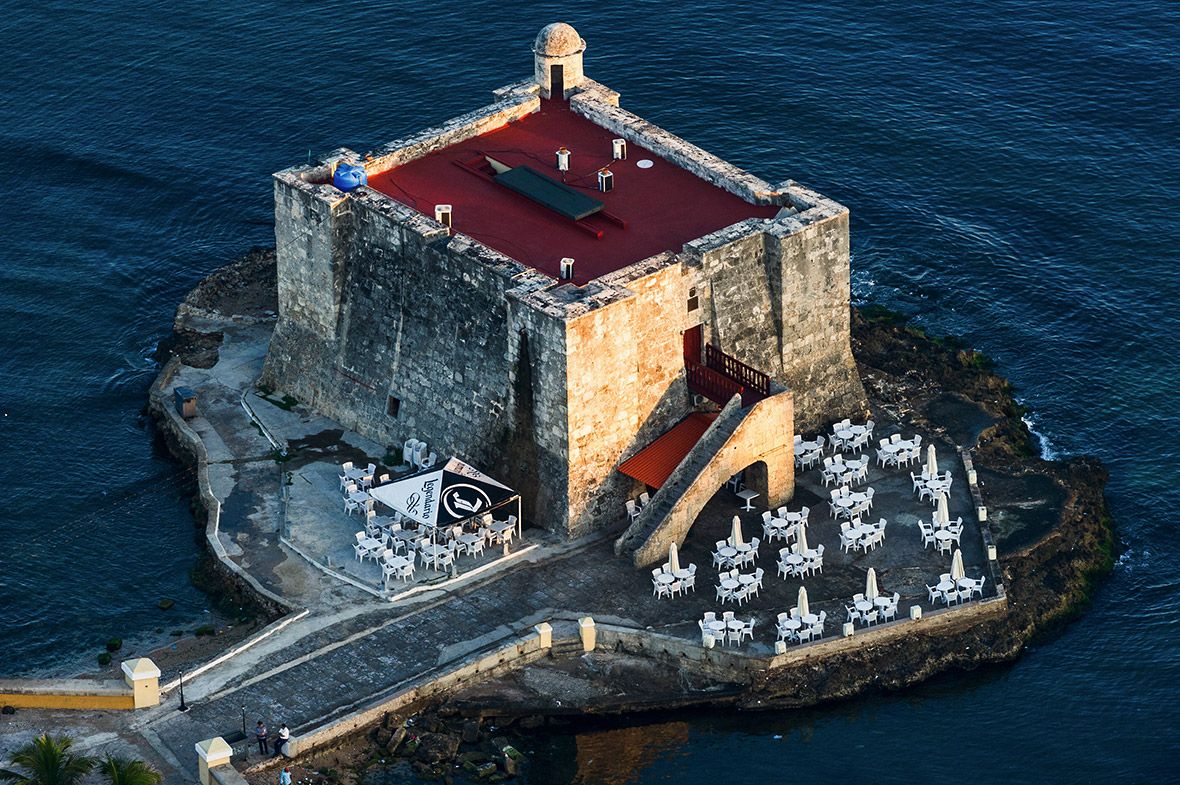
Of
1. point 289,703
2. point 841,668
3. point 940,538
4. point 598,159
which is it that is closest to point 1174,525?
point 940,538

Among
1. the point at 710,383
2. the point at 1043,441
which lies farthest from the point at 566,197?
the point at 1043,441

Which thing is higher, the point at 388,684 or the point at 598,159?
the point at 598,159

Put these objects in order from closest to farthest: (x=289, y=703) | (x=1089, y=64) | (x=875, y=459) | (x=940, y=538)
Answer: (x=289, y=703) → (x=940, y=538) → (x=875, y=459) → (x=1089, y=64)

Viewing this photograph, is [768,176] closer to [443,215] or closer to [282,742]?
[443,215]

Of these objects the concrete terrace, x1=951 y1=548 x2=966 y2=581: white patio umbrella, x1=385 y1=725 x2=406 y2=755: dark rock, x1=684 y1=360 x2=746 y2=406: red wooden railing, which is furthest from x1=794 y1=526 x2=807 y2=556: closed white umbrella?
x1=385 y1=725 x2=406 y2=755: dark rock

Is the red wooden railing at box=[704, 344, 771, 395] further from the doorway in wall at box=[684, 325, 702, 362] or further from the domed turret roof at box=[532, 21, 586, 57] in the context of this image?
the domed turret roof at box=[532, 21, 586, 57]

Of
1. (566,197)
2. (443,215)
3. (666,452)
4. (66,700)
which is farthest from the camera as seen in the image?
(566,197)

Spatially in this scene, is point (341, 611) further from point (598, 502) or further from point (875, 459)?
point (875, 459)
